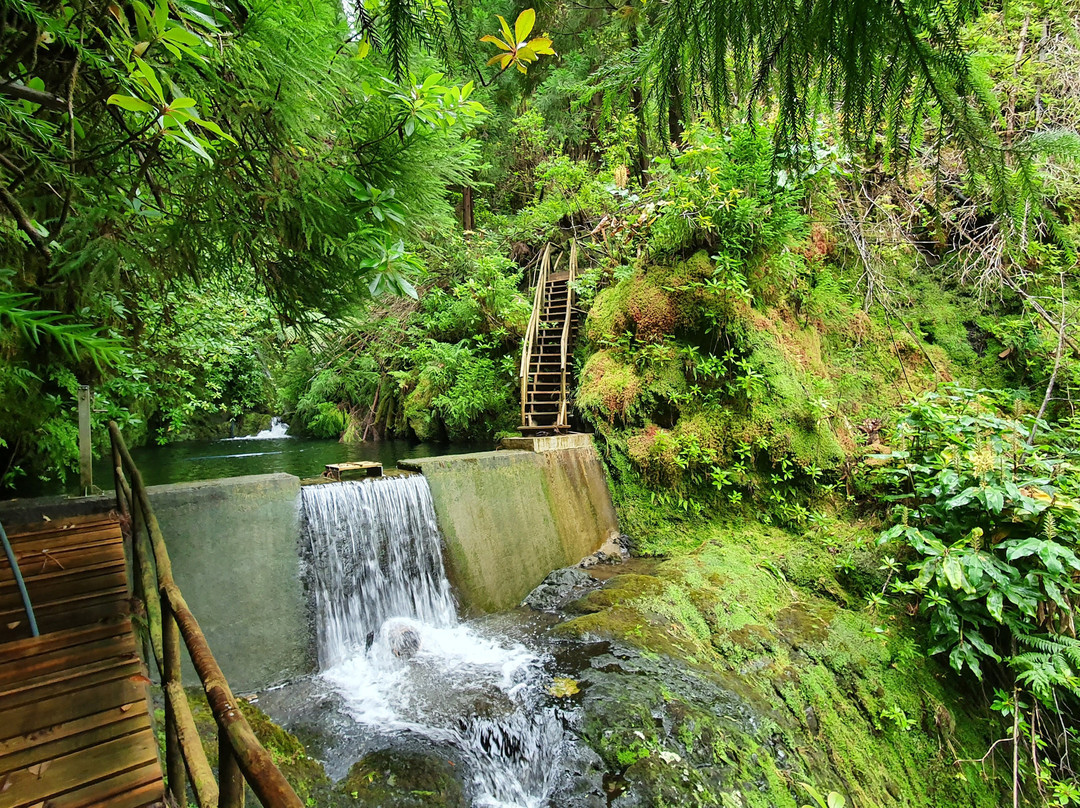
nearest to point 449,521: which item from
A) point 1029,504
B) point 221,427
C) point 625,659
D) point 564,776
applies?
point 625,659

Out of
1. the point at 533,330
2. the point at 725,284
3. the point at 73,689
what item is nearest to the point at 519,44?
the point at 73,689

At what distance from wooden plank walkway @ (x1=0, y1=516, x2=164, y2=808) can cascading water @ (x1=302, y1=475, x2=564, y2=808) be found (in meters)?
1.80

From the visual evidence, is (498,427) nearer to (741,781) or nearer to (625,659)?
(625,659)

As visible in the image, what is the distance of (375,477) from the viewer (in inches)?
205

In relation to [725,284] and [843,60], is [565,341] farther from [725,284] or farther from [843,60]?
[843,60]

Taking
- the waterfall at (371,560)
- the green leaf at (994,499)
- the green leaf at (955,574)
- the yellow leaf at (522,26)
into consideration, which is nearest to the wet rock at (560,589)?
the waterfall at (371,560)

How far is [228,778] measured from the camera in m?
1.03

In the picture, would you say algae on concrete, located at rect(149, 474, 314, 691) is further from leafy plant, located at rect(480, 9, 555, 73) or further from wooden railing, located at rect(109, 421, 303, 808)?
leafy plant, located at rect(480, 9, 555, 73)

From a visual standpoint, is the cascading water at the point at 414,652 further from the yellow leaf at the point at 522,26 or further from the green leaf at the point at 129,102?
the yellow leaf at the point at 522,26

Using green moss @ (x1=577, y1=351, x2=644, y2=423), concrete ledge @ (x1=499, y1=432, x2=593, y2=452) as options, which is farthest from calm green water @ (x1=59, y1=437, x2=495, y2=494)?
green moss @ (x1=577, y1=351, x2=644, y2=423)

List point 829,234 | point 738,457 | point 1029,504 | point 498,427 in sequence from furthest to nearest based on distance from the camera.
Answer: point 498,427 < point 829,234 < point 738,457 < point 1029,504

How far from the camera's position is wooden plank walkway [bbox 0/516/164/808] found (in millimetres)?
1589

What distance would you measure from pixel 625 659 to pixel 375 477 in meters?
3.04

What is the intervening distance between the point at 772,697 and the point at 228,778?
3770 millimetres
